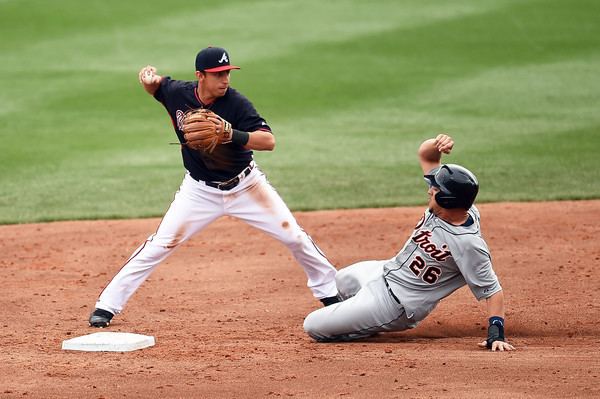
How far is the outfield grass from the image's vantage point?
461 inches

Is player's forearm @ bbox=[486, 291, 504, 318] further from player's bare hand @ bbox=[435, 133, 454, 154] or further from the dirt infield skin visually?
player's bare hand @ bbox=[435, 133, 454, 154]

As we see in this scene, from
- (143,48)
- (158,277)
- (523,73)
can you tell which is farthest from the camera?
(143,48)

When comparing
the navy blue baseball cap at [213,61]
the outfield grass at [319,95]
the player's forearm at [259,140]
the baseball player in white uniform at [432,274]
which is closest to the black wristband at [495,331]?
the baseball player in white uniform at [432,274]

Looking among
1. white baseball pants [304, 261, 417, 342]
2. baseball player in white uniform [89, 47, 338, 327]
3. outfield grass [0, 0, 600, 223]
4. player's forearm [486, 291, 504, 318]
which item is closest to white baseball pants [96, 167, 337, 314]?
baseball player in white uniform [89, 47, 338, 327]

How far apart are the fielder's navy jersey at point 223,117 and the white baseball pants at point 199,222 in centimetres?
11

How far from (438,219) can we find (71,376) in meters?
2.21

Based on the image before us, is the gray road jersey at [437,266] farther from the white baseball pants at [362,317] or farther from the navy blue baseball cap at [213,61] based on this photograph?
the navy blue baseball cap at [213,61]

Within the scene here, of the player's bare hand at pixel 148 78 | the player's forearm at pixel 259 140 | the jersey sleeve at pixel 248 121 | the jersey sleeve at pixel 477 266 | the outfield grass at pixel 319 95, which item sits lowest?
the jersey sleeve at pixel 477 266

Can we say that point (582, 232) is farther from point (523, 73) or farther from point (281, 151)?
point (523, 73)

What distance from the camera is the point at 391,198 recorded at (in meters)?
11.0

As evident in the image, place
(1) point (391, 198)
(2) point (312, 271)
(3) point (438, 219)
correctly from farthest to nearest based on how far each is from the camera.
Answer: (1) point (391, 198) → (2) point (312, 271) → (3) point (438, 219)

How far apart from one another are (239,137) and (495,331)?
75.4 inches

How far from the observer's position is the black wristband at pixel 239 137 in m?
6.23

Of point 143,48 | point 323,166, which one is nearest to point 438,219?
point 323,166
